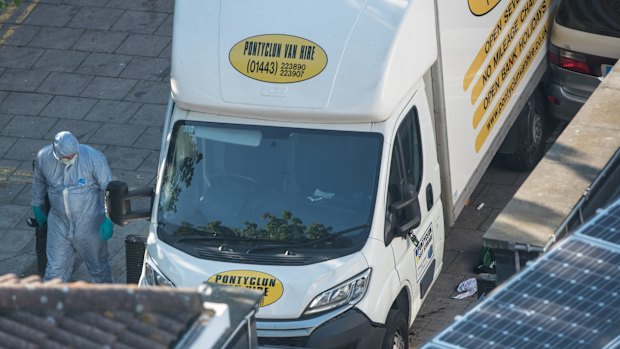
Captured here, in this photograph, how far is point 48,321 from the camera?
5629mm

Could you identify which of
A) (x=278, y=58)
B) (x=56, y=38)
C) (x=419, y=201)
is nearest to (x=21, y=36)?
(x=56, y=38)

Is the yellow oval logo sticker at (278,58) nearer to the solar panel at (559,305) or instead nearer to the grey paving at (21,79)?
the solar panel at (559,305)

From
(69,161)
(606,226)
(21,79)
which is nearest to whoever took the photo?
(606,226)

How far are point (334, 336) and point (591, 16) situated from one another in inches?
195

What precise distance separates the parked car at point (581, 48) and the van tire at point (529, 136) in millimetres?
240

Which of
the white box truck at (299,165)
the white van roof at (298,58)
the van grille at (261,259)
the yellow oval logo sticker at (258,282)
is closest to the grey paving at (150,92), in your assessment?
the white box truck at (299,165)

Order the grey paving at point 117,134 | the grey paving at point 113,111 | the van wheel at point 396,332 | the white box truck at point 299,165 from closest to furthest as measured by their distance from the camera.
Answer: the white box truck at point 299,165 < the van wheel at point 396,332 < the grey paving at point 117,134 < the grey paving at point 113,111

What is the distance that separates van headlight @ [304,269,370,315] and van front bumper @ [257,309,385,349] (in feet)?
0.28

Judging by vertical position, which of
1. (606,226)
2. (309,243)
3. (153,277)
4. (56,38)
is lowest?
(153,277)

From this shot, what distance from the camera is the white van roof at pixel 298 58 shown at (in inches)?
370

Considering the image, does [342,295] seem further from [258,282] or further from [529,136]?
[529,136]

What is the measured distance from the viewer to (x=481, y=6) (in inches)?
436

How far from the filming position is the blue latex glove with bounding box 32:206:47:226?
11.3m

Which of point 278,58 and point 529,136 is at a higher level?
point 278,58
